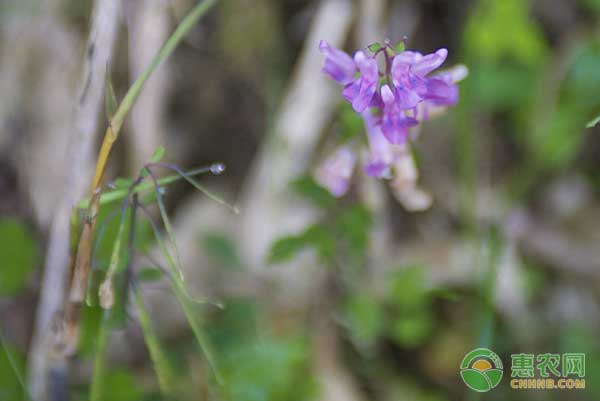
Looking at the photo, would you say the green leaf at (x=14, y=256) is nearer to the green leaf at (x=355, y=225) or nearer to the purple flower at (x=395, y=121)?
the green leaf at (x=355, y=225)

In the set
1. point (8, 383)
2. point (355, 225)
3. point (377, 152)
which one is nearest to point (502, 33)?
point (355, 225)

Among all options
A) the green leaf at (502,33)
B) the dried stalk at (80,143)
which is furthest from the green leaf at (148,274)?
the green leaf at (502,33)

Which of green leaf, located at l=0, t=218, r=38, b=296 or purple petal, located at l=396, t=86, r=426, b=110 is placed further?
green leaf, located at l=0, t=218, r=38, b=296

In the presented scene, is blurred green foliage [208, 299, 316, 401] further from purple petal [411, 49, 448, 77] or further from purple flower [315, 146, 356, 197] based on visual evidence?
purple petal [411, 49, 448, 77]

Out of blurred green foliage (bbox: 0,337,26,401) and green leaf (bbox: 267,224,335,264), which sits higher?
green leaf (bbox: 267,224,335,264)

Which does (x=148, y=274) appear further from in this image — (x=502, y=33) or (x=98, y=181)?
(x=502, y=33)

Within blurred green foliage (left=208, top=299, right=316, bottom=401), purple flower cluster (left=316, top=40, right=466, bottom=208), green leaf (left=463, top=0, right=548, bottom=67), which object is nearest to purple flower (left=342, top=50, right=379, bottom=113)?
purple flower cluster (left=316, top=40, right=466, bottom=208)
